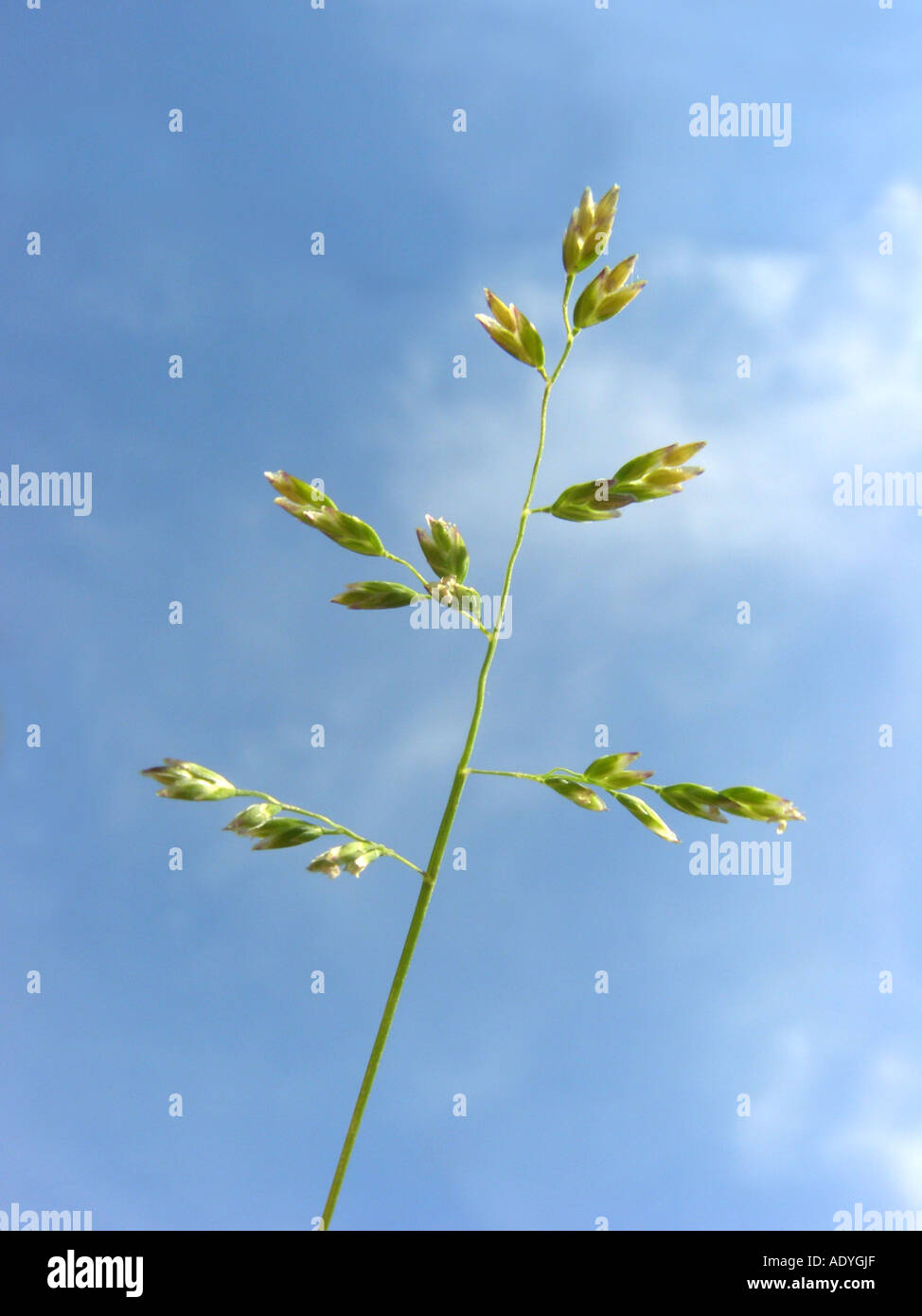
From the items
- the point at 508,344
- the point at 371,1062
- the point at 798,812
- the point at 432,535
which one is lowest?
the point at 371,1062

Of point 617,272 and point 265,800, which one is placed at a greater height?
point 617,272
